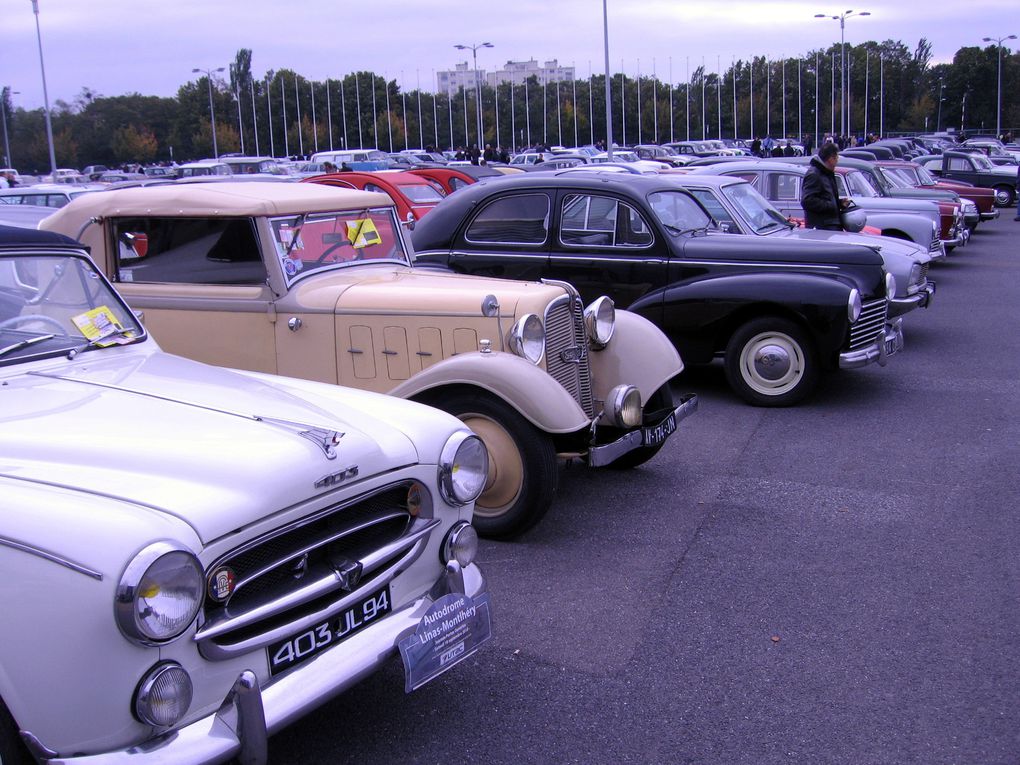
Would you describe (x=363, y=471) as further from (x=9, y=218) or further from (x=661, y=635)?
(x=9, y=218)

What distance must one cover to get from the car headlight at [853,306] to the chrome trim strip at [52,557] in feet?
21.0

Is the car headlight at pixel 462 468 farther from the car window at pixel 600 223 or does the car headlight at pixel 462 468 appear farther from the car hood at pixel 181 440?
the car window at pixel 600 223

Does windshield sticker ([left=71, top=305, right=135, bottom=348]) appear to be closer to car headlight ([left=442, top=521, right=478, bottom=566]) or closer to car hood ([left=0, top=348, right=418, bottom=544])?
car hood ([left=0, top=348, right=418, bottom=544])

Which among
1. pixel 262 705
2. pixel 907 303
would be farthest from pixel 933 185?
pixel 262 705

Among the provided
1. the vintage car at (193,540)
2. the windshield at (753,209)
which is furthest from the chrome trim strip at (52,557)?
the windshield at (753,209)

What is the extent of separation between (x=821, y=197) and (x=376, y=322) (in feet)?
24.3

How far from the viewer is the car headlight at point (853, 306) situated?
759 cm

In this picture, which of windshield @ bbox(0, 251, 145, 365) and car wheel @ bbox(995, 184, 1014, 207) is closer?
windshield @ bbox(0, 251, 145, 365)

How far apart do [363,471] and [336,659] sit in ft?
1.89

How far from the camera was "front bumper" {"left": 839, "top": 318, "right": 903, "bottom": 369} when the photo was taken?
7.77m

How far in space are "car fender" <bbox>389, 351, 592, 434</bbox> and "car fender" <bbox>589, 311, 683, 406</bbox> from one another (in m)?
1.07

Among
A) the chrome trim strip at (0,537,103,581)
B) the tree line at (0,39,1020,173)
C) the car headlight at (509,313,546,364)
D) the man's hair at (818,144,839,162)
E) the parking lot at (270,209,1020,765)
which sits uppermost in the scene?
the tree line at (0,39,1020,173)

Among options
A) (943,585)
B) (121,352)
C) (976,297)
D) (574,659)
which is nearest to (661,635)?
(574,659)

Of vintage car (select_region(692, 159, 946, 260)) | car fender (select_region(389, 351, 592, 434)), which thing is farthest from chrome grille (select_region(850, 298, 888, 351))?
vintage car (select_region(692, 159, 946, 260))
